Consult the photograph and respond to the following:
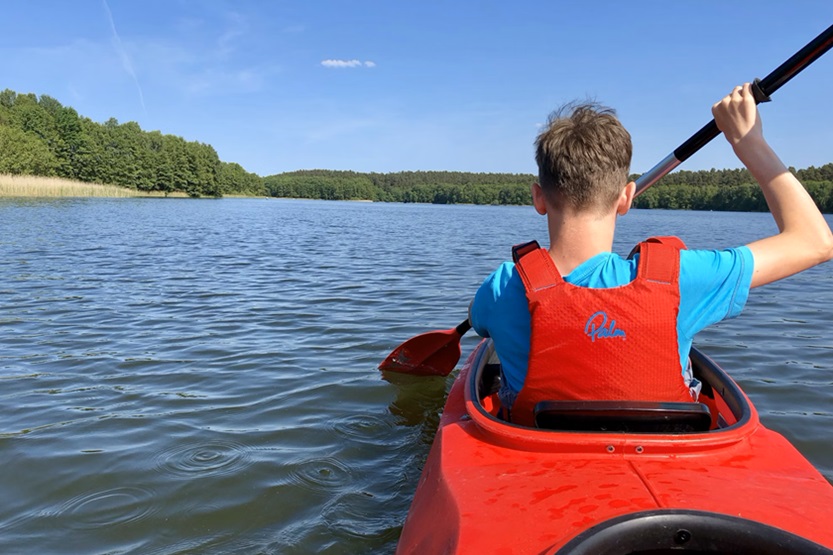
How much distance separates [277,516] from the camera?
3.37 meters

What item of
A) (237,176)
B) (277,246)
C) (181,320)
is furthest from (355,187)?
(181,320)

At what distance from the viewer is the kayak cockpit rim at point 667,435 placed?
2080 millimetres

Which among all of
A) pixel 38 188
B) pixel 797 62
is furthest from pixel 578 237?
pixel 38 188

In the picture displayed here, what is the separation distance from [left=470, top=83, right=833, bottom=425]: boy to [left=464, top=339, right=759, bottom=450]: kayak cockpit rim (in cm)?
14

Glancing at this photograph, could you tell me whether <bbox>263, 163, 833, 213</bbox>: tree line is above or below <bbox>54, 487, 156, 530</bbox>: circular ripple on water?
above

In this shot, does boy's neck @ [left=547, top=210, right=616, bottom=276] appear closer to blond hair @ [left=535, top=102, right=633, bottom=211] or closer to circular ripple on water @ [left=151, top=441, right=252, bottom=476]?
blond hair @ [left=535, top=102, right=633, bottom=211]

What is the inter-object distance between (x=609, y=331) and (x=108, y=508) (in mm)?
2980

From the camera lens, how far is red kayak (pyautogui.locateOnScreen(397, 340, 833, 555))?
1.54 meters

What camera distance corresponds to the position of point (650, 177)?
3939mm

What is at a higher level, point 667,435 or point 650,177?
point 650,177

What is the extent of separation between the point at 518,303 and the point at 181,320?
6.47 meters

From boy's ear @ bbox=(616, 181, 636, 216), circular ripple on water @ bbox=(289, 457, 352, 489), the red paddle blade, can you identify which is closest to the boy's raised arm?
boy's ear @ bbox=(616, 181, 636, 216)

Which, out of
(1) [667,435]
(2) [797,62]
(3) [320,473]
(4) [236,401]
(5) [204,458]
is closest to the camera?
(1) [667,435]

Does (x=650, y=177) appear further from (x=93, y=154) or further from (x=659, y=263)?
(x=93, y=154)
